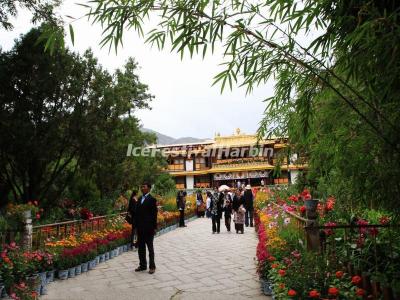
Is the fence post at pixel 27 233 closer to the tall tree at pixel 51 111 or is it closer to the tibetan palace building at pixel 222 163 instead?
the tall tree at pixel 51 111

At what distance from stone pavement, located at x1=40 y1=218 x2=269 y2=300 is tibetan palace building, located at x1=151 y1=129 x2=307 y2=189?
29194mm

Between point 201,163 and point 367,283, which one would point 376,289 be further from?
point 201,163

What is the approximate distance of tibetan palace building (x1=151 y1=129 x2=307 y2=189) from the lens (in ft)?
125

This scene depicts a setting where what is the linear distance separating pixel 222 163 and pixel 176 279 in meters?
34.5

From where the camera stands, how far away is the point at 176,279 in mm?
6129

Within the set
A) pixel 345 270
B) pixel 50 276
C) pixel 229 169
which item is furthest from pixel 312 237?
pixel 229 169

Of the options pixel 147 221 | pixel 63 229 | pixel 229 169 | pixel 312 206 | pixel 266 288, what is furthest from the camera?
pixel 229 169

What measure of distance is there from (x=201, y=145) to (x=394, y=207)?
4002 cm

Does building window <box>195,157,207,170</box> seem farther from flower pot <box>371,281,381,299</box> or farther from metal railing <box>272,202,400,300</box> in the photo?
flower pot <box>371,281,381,299</box>

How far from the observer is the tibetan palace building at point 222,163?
1506 inches

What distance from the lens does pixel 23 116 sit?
8.58 meters

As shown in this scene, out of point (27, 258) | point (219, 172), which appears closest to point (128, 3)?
point (27, 258)

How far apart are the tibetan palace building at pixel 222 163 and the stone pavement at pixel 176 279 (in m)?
29.2

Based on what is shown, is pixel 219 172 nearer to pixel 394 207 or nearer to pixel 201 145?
pixel 201 145
